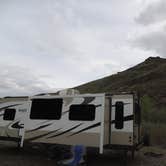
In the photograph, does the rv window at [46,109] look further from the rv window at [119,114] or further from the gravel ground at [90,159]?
the rv window at [119,114]

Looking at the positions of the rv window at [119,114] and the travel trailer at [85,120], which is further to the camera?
the rv window at [119,114]

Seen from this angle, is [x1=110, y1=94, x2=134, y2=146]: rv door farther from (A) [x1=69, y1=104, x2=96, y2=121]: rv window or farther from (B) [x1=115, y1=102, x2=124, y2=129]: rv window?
(A) [x1=69, y1=104, x2=96, y2=121]: rv window

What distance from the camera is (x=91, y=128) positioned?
11.4 meters

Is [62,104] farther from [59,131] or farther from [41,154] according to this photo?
[41,154]

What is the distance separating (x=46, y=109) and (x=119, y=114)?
316 centimetres

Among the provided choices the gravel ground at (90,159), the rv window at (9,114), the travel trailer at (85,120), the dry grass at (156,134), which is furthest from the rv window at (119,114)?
the dry grass at (156,134)

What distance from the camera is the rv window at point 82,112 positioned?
1157 centimetres

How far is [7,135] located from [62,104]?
12.6ft

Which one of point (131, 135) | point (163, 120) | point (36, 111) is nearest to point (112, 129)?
point (131, 135)

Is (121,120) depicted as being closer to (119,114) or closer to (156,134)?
(119,114)

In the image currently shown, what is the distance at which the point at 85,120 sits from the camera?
11.6m

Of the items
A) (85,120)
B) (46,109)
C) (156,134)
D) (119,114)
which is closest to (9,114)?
(46,109)

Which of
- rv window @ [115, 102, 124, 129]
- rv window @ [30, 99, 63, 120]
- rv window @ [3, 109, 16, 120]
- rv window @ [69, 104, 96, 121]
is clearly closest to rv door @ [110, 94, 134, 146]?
rv window @ [115, 102, 124, 129]

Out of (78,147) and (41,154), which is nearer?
(78,147)
